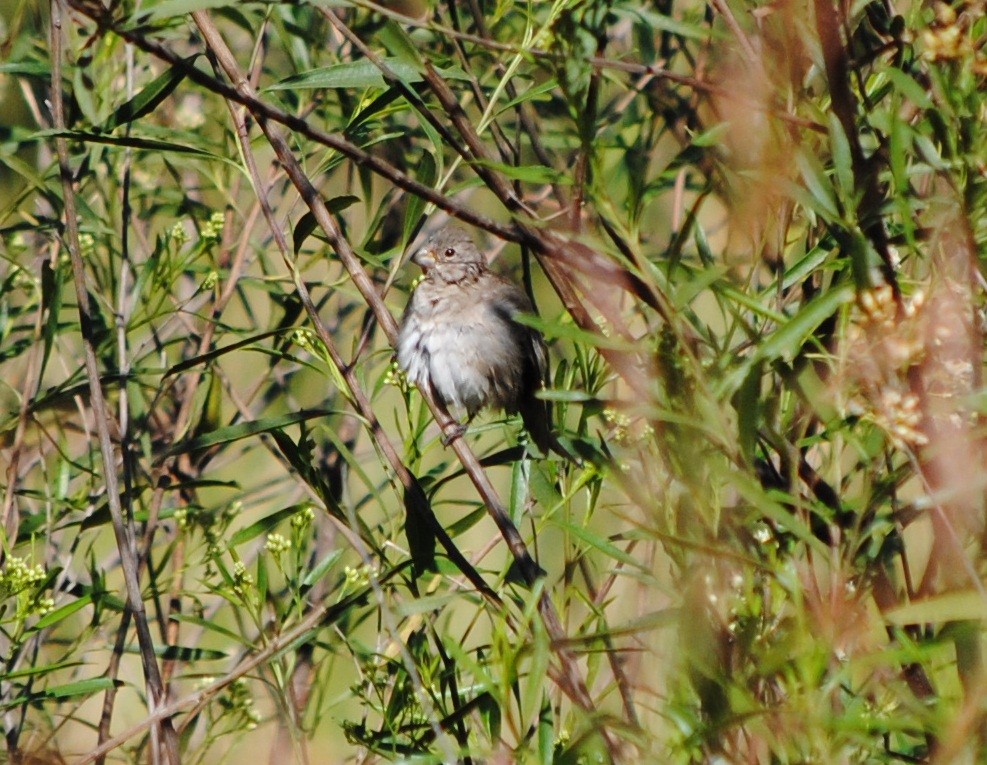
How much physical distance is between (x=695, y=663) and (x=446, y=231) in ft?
12.2

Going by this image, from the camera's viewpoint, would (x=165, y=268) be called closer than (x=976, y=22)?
No

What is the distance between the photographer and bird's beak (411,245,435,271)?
510cm

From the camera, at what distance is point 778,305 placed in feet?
7.51

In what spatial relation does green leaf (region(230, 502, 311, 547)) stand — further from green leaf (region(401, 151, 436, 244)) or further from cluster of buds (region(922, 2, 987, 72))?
cluster of buds (region(922, 2, 987, 72))

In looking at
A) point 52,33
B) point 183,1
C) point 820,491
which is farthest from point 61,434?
point 820,491

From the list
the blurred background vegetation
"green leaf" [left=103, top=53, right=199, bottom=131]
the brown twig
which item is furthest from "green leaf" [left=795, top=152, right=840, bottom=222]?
the brown twig

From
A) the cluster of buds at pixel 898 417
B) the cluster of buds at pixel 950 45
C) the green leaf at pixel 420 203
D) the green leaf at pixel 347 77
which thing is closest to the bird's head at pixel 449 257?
the green leaf at pixel 420 203

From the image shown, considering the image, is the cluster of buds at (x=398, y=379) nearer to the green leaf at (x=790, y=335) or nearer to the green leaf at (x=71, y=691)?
the green leaf at (x=71, y=691)

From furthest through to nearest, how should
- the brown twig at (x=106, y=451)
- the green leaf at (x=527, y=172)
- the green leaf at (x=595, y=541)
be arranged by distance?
1. the brown twig at (x=106, y=451)
2. the green leaf at (x=595, y=541)
3. the green leaf at (x=527, y=172)

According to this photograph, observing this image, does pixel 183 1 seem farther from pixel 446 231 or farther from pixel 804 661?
pixel 446 231

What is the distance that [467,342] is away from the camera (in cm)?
485

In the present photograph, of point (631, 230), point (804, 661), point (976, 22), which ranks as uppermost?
point (976, 22)

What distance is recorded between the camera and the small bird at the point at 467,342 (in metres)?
4.79

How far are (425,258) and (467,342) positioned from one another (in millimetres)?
476
